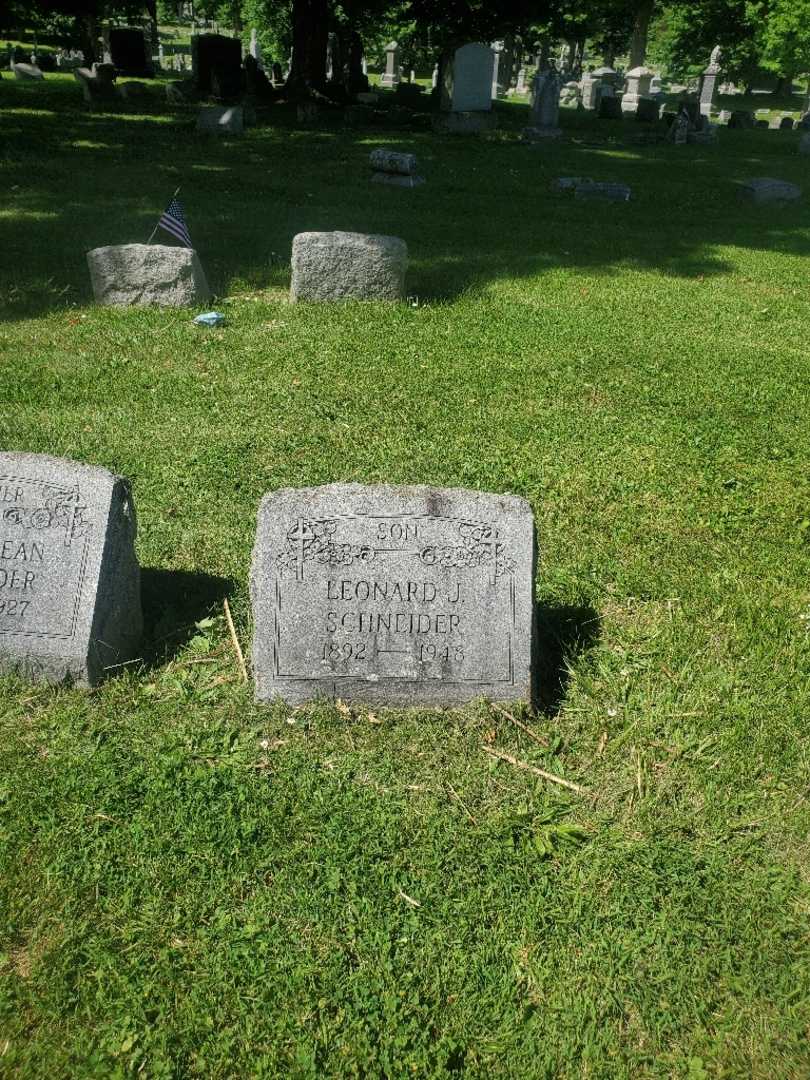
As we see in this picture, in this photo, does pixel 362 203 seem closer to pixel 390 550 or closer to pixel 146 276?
pixel 146 276

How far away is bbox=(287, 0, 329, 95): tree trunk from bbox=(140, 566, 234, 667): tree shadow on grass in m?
22.1

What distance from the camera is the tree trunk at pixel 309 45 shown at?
2305cm

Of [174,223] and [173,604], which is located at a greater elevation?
[174,223]

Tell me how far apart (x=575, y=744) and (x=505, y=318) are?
594 centimetres

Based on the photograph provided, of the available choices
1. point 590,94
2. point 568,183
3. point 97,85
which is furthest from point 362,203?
point 590,94

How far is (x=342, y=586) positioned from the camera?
3650mm

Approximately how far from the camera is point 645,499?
5.52 metres

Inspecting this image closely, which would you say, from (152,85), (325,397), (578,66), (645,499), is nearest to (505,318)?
(325,397)

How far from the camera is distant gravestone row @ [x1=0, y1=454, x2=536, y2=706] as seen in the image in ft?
11.9

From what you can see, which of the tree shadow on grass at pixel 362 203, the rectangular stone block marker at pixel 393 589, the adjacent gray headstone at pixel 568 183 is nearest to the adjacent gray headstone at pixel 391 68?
the tree shadow on grass at pixel 362 203

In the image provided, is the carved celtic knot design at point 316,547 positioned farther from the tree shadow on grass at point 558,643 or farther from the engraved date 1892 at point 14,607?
the engraved date 1892 at point 14,607

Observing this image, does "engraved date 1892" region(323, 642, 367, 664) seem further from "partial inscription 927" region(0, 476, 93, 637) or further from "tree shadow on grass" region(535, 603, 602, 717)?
"partial inscription 927" region(0, 476, 93, 637)

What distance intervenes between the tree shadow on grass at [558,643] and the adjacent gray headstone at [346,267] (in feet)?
17.9

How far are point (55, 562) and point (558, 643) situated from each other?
2.20m
